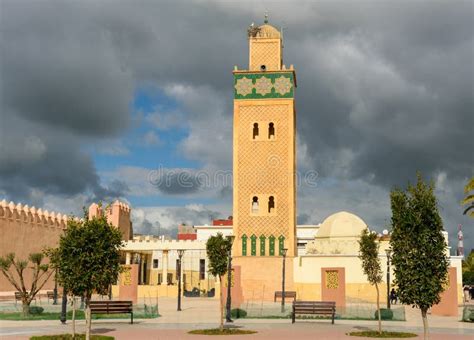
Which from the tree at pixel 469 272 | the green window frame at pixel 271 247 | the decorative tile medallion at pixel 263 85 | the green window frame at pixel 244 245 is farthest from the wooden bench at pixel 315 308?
the tree at pixel 469 272

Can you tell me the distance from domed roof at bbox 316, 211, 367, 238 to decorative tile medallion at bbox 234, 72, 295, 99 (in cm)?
1112

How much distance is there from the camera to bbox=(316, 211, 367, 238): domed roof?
144 feet

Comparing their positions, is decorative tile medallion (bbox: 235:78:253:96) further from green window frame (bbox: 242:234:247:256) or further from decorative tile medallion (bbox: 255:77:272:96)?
green window frame (bbox: 242:234:247:256)

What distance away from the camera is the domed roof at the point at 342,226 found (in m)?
43.8

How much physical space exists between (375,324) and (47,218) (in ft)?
97.3

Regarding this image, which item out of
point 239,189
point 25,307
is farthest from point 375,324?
point 239,189

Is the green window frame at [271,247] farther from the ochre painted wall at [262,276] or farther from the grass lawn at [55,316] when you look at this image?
the grass lawn at [55,316]

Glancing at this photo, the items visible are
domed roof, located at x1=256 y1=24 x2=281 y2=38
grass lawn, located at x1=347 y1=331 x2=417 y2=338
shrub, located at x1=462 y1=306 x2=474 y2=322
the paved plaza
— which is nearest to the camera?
the paved plaza

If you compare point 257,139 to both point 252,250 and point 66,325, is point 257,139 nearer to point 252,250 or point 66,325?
point 252,250

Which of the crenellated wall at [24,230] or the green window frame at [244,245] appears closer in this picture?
the crenellated wall at [24,230]

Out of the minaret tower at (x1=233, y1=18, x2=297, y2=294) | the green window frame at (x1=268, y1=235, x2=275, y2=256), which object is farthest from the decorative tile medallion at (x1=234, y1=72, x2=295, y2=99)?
the green window frame at (x1=268, y1=235, x2=275, y2=256)

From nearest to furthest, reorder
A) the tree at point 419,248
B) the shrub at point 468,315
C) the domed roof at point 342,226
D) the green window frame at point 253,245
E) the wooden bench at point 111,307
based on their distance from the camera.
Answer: the tree at point 419,248
the wooden bench at point 111,307
the shrub at point 468,315
the green window frame at point 253,245
the domed roof at point 342,226

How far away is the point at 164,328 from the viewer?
1894 cm

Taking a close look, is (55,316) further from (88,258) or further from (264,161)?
(264,161)
